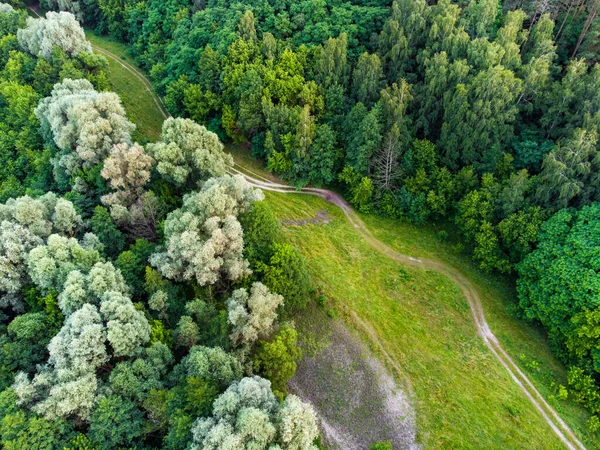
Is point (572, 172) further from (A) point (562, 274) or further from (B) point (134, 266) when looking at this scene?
(B) point (134, 266)

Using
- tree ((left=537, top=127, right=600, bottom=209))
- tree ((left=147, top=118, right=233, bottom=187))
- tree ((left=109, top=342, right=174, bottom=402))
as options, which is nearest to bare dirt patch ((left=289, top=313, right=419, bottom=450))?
tree ((left=109, top=342, right=174, bottom=402))

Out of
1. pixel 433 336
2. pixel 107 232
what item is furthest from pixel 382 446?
pixel 107 232

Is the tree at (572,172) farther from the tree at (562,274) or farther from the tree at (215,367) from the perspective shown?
the tree at (215,367)

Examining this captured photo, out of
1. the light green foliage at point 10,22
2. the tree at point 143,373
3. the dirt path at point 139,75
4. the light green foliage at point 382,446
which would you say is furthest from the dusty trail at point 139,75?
the light green foliage at point 382,446

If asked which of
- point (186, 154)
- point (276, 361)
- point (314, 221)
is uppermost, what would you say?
point (186, 154)

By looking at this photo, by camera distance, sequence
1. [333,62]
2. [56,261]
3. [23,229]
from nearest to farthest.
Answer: [56,261] < [23,229] < [333,62]

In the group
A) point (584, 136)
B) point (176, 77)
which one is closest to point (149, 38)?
point (176, 77)
